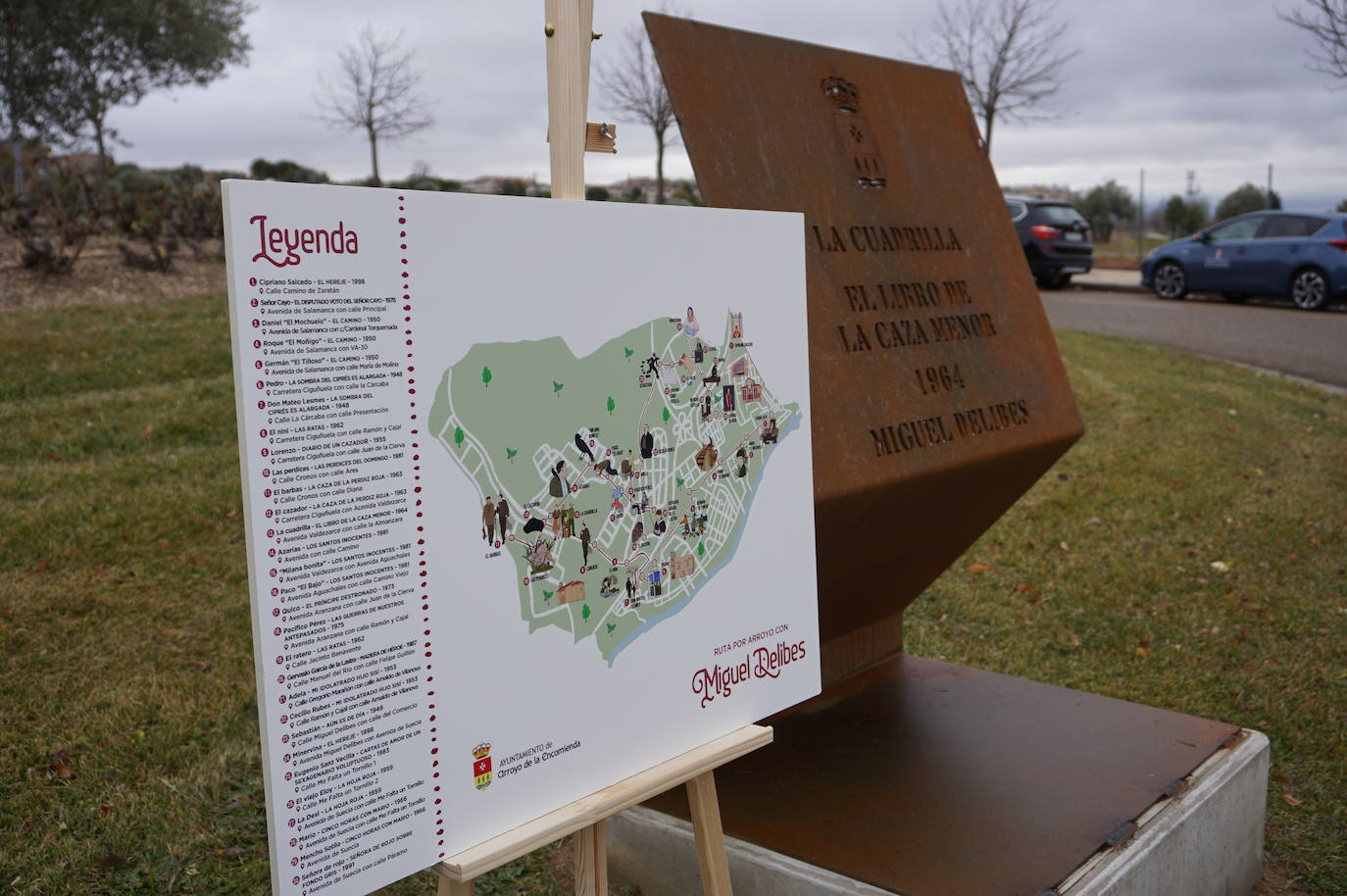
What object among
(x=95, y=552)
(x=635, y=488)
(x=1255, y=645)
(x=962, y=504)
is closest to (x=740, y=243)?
(x=635, y=488)

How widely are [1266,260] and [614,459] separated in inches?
605

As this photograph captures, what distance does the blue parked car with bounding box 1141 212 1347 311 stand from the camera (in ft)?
47.2

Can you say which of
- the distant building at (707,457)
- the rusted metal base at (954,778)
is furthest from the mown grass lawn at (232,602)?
the distant building at (707,457)

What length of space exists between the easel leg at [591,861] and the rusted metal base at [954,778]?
2.12 ft

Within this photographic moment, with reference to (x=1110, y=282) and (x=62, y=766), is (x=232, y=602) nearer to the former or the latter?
(x=62, y=766)

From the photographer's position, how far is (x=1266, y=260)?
49.4 ft

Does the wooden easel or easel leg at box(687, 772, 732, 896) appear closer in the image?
the wooden easel

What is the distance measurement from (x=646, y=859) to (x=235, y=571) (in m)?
3.05

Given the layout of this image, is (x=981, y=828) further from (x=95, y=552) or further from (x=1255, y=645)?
(x=95, y=552)

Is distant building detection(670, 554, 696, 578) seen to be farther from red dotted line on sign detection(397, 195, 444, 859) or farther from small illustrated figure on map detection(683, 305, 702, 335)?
red dotted line on sign detection(397, 195, 444, 859)

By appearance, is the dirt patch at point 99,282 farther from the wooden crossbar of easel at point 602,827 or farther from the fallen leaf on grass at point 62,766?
the wooden crossbar of easel at point 602,827

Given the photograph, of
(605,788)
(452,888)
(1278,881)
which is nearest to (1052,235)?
(1278,881)

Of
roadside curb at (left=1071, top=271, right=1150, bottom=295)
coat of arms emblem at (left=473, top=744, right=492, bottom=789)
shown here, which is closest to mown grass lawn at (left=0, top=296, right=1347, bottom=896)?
coat of arms emblem at (left=473, top=744, right=492, bottom=789)

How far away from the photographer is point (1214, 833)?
3.16 m
